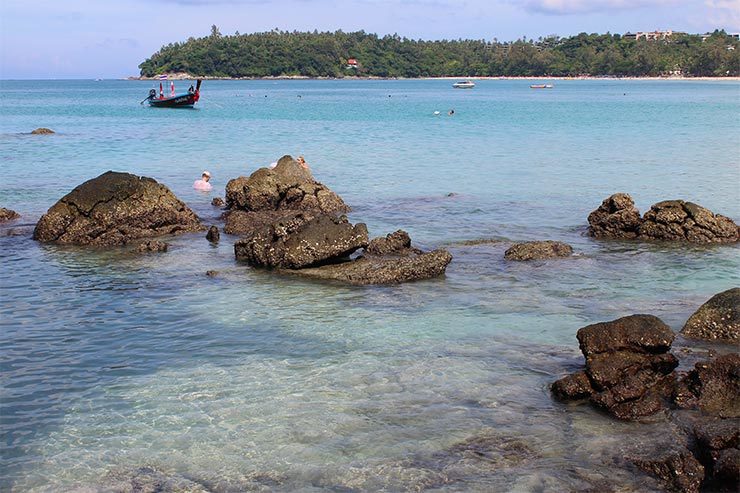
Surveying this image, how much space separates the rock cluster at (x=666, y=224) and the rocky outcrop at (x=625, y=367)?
952 centimetres

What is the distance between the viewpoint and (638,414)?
9.66 meters

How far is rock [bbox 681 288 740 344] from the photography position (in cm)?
1210

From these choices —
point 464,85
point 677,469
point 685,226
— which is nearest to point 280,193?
point 685,226

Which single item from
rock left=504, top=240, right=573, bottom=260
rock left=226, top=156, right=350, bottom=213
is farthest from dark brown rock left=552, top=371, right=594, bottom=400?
rock left=226, top=156, right=350, bottom=213

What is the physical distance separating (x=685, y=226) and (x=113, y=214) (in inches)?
535

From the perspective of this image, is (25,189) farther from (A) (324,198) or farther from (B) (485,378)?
(B) (485,378)

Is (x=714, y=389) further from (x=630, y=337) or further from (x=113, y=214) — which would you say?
(x=113, y=214)

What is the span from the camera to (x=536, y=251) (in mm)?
17641

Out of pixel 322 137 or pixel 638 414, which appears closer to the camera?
pixel 638 414

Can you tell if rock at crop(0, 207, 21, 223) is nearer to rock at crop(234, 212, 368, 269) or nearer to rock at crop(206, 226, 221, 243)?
rock at crop(206, 226, 221, 243)

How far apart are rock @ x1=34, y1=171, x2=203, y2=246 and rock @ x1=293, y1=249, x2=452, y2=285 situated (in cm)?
538

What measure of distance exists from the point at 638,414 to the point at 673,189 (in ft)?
66.7

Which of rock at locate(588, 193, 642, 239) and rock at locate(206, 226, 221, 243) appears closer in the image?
rock at locate(206, 226, 221, 243)

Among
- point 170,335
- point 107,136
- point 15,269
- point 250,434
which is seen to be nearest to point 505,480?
point 250,434
